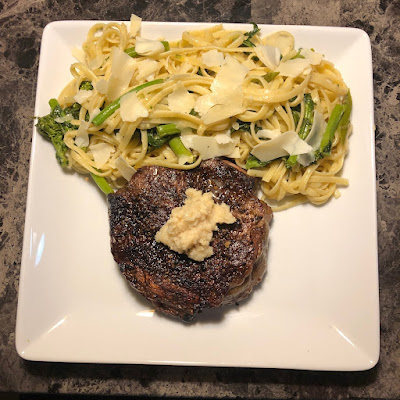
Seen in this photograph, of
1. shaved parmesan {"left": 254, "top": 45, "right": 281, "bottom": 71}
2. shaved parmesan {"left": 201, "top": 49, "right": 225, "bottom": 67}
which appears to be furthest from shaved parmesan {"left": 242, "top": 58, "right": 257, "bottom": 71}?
shaved parmesan {"left": 201, "top": 49, "right": 225, "bottom": 67}

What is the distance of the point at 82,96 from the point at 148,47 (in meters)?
0.72

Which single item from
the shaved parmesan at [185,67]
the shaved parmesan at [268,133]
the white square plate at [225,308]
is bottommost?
the white square plate at [225,308]

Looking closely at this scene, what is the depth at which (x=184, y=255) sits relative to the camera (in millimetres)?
3283

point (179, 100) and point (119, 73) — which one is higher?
point (119, 73)

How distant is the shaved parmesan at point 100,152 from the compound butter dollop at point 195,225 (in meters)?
0.90

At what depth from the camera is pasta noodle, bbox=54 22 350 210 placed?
352cm

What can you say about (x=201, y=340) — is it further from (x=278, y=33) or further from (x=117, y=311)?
(x=278, y=33)

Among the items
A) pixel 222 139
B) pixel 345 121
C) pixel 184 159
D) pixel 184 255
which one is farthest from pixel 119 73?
pixel 345 121

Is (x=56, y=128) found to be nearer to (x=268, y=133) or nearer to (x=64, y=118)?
(x=64, y=118)

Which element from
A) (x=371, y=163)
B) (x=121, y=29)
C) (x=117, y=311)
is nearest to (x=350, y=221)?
(x=371, y=163)

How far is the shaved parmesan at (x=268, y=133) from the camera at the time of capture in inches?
139

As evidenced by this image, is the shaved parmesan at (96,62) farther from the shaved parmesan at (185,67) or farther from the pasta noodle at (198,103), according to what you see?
the shaved parmesan at (185,67)

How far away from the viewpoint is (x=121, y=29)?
3.74 metres

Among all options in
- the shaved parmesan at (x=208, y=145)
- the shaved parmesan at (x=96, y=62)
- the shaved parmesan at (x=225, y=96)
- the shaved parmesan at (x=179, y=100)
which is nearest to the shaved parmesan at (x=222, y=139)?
the shaved parmesan at (x=208, y=145)
